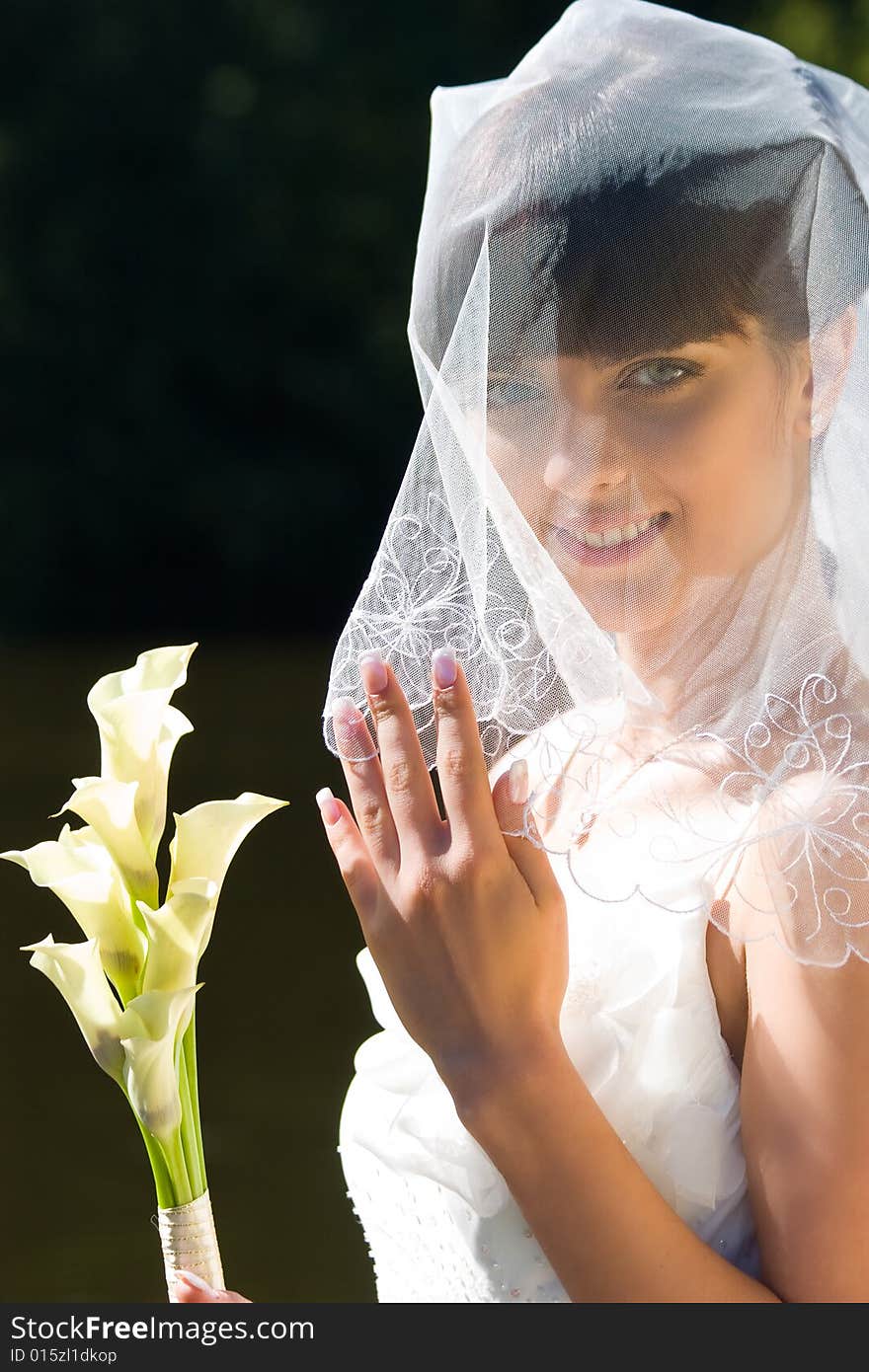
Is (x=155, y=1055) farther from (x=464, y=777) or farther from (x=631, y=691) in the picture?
(x=631, y=691)

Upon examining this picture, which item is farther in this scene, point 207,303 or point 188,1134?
point 207,303

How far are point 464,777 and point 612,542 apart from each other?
18cm

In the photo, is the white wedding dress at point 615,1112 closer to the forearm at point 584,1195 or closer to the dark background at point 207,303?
the forearm at point 584,1195

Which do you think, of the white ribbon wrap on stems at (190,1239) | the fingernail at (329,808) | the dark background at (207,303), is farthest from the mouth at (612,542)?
the dark background at (207,303)

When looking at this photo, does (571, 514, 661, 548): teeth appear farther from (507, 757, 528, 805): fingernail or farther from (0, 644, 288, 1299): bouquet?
(0, 644, 288, 1299): bouquet

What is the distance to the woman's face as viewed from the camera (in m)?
0.95

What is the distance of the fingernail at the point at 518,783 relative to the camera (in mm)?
965

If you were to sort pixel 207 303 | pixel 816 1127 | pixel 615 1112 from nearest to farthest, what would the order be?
pixel 816 1127, pixel 615 1112, pixel 207 303

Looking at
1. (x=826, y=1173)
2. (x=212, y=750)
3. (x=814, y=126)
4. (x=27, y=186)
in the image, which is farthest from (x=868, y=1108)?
(x=27, y=186)

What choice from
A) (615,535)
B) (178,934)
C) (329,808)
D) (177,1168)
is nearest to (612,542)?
(615,535)

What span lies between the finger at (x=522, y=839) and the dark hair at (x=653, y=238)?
0.25m

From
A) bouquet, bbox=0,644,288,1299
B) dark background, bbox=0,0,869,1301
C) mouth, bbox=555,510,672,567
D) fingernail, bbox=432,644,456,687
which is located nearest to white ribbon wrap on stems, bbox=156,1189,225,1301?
bouquet, bbox=0,644,288,1299

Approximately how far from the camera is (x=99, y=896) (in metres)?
0.94
